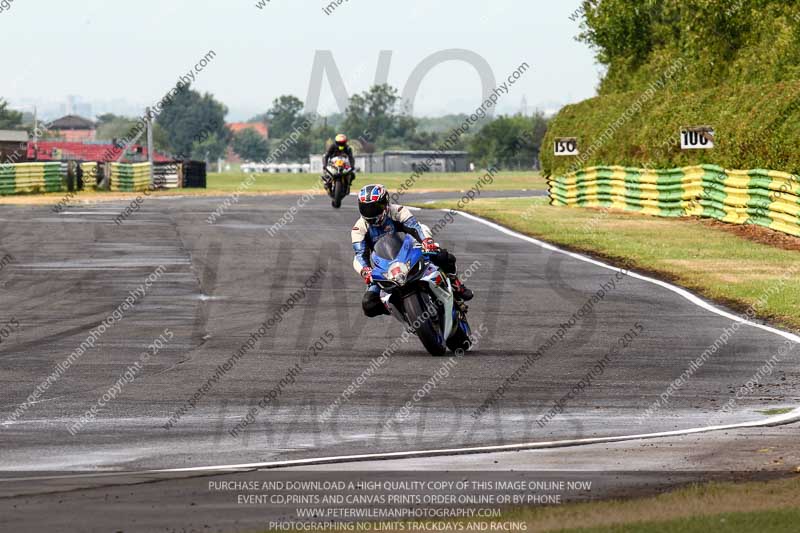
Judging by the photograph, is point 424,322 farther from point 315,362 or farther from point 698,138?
point 698,138

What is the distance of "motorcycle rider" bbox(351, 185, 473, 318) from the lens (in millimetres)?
14703

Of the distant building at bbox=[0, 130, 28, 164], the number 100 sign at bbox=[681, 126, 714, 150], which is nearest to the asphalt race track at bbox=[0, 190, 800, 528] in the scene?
the number 100 sign at bbox=[681, 126, 714, 150]

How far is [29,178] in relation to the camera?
6172 centimetres

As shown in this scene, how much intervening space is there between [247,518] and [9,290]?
1513 cm

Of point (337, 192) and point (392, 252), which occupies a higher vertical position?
point (392, 252)

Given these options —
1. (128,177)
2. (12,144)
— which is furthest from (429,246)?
(12,144)

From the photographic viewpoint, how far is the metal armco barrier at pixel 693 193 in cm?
3141

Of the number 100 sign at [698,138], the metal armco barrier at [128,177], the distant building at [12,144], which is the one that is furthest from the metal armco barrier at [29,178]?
the number 100 sign at [698,138]

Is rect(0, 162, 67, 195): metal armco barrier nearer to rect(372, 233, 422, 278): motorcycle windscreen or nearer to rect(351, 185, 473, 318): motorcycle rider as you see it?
rect(351, 185, 473, 318): motorcycle rider

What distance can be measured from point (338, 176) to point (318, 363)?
90.2ft

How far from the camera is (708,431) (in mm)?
10172

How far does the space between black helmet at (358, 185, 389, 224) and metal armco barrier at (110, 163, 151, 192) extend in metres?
52.8

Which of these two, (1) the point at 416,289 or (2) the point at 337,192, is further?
(2) the point at 337,192

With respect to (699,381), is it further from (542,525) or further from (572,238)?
(572,238)
